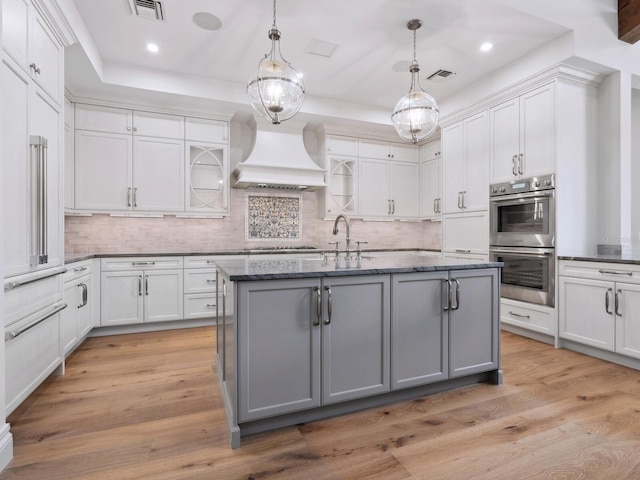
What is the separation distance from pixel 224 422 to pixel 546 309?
314 centimetres

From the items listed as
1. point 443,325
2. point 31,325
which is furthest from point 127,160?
point 443,325

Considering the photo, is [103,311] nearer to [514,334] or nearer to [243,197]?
[243,197]

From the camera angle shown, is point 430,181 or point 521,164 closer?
point 521,164

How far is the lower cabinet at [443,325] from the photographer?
2168 mm

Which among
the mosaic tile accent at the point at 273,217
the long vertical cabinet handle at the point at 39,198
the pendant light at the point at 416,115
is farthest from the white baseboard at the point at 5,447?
the mosaic tile accent at the point at 273,217

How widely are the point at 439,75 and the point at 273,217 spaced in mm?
2768

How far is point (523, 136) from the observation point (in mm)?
3656

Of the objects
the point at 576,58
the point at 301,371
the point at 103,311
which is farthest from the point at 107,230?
the point at 576,58

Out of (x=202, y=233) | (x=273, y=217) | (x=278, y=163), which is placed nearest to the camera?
(x=278, y=163)

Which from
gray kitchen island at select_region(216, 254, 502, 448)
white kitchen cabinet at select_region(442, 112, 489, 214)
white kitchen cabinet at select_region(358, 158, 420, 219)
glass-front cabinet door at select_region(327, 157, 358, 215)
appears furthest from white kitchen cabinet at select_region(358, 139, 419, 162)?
gray kitchen island at select_region(216, 254, 502, 448)

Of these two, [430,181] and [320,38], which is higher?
[320,38]

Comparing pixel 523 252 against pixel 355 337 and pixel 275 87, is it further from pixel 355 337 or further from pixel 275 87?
pixel 275 87

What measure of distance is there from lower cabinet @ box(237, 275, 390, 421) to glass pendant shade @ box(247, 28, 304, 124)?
123 centimetres

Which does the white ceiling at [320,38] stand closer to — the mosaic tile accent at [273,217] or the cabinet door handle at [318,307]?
the mosaic tile accent at [273,217]
